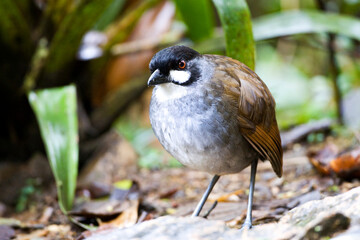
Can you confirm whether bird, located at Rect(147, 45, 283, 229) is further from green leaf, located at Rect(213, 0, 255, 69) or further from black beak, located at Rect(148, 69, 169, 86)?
green leaf, located at Rect(213, 0, 255, 69)

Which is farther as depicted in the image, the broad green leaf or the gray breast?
the broad green leaf

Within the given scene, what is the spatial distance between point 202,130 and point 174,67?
372mm

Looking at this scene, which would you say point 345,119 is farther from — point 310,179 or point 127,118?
point 127,118

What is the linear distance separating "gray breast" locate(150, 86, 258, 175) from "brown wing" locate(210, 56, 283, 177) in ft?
0.20

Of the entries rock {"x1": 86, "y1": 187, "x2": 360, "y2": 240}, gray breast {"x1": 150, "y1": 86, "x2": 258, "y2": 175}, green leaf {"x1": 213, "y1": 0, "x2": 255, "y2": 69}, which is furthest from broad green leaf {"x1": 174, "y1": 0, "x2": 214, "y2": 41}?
rock {"x1": 86, "y1": 187, "x2": 360, "y2": 240}

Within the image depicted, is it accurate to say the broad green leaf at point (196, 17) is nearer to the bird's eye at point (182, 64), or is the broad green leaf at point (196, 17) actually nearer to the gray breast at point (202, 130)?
the bird's eye at point (182, 64)

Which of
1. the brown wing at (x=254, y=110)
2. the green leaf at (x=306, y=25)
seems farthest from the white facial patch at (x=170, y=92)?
the green leaf at (x=306, y=25)

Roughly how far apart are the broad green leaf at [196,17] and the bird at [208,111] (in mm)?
1643

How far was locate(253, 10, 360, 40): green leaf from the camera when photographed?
3758 mm

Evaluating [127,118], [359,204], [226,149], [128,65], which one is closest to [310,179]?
[226,149]

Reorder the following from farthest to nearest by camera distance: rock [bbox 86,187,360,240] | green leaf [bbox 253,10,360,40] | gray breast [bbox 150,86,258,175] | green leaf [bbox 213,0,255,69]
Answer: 1. green leaf [bbox 253,10,360,40]
2. green leaf [bbox 213,0,255,69]
3. gray breast [bbox 150,86,258,175]
4. rock [bbox 86,187,360,240]

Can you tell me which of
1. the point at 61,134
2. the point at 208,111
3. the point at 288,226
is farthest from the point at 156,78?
the point at 61,134

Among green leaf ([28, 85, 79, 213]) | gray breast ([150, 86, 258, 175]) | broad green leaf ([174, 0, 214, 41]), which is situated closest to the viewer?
gray breast ([150, 86, 258, 175])

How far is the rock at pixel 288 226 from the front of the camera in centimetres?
180
